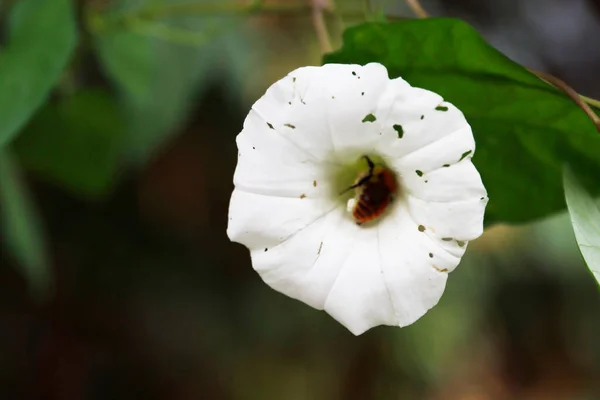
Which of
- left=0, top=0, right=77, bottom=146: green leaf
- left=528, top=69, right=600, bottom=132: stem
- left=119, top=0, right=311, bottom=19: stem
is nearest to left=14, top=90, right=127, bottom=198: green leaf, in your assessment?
left=119, top=0, right=311, bottom=19: stem

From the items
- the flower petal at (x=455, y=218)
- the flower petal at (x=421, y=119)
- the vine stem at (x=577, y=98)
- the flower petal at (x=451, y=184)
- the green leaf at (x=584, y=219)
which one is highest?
the flower petal at (x=421, y=119)

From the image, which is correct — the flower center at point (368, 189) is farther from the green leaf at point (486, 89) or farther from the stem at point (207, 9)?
the stem at point (207, 9)

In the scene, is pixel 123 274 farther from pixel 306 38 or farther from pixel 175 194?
pixel 306 38

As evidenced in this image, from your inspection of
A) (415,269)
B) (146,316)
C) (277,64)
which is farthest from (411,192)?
(146,316)

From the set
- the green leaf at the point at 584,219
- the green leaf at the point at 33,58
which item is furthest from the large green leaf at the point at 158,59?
the green leaf at the point at 584,219

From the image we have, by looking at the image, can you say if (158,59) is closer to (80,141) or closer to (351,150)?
(80,141)

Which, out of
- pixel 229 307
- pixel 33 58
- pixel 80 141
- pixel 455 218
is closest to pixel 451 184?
pixel 455 218
